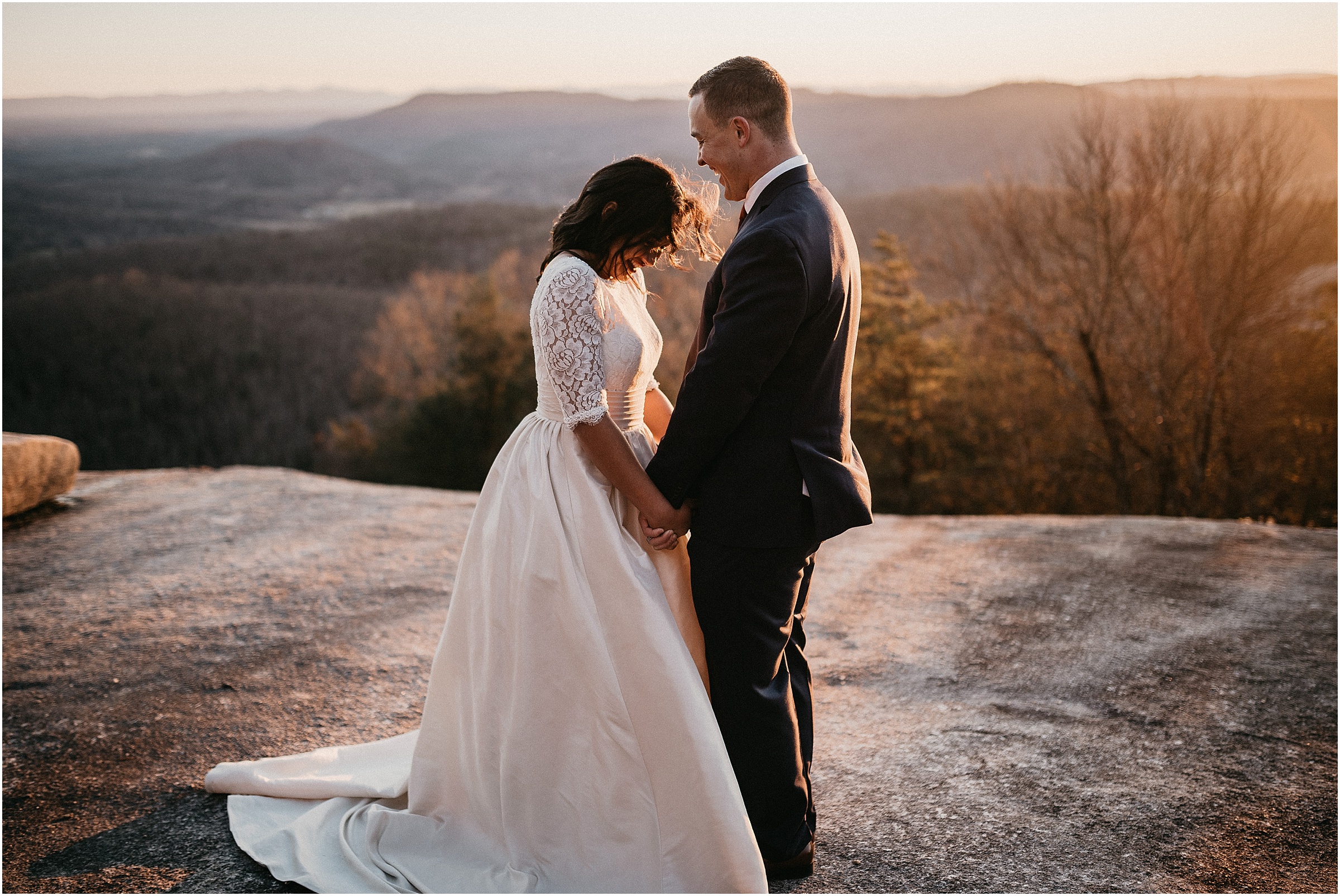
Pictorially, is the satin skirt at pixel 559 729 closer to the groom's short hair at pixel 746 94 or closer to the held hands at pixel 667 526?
the held hands at pixel 667 526

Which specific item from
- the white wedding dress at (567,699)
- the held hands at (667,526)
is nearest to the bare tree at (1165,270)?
the held hands at (667,526)

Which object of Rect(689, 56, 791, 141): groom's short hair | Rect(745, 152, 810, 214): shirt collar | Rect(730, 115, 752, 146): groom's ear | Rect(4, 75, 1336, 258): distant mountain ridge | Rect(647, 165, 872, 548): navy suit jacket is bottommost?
Rect(647, 165, 872, 548): navy suit jacket

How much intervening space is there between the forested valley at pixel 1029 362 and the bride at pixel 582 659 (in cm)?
1306

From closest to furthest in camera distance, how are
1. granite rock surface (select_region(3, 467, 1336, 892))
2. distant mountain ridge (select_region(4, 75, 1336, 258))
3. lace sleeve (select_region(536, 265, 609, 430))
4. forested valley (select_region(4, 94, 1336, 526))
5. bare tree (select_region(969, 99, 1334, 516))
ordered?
lace sleeve (select_region(536, 265, 609, 430)) < granite rock surface (select_region(3, 467, 1336, 892)) < bare tree (select_region(969, 99, 1334, 516)) < forested valley (select_region(4, 94, 1336, 526)) < distant mountain ridge (select_region(4, 75, 1336, 258))

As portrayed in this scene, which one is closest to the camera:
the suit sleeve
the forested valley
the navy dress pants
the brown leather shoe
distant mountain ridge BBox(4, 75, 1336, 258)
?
the suit sleeve

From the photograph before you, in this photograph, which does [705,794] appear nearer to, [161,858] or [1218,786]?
[161,858]

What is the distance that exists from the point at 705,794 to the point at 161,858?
1.79 meters

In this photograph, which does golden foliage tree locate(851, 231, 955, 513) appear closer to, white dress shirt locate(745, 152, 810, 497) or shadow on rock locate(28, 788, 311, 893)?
white dress shirt locate(745, 152, 810, 497)

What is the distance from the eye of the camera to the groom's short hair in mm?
2260

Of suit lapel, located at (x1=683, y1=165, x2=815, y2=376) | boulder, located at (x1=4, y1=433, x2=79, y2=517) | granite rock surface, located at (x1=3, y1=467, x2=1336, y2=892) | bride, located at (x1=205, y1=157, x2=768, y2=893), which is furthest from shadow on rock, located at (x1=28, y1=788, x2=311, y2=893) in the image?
boulder, located at (x1=4, y1=433, x2=79, y2=517)

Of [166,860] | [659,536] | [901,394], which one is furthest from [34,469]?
[901,394]

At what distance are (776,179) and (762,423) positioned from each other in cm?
67

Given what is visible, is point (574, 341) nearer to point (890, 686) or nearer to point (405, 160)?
point (890, 686)

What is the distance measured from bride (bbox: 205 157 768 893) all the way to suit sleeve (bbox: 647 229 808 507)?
0.83ft
